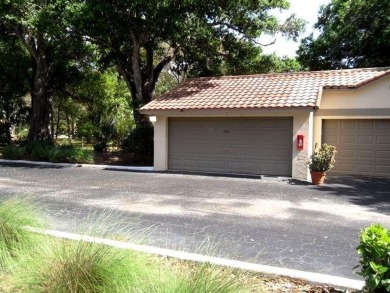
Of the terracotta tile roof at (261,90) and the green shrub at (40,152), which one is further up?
the terracotta tile roof at (261,90)

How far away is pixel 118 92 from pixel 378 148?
2300 centimetres

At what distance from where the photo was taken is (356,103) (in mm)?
14391

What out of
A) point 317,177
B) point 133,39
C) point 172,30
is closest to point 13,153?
point 133,39

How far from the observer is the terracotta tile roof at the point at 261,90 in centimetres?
1396

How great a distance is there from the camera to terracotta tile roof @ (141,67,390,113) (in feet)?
45.8

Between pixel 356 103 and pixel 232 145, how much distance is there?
16.5 ft

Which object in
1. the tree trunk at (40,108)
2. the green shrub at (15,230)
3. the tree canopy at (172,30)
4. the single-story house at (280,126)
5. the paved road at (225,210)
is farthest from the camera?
the tree trunk at (40,108)

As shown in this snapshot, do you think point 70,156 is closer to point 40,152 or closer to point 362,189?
point 40,152

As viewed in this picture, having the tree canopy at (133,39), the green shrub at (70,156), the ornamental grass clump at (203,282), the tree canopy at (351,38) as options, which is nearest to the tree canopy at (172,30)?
the tree canopy at (133,39)

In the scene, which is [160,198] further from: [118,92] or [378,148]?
[118,92]

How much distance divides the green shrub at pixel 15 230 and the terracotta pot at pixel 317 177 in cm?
963

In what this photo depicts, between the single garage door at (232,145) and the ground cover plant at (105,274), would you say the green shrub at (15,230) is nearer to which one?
the ground cover plant at (105,274)

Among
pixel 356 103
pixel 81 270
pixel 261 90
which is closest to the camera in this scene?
pixel 81 270

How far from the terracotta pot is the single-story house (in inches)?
21.0
